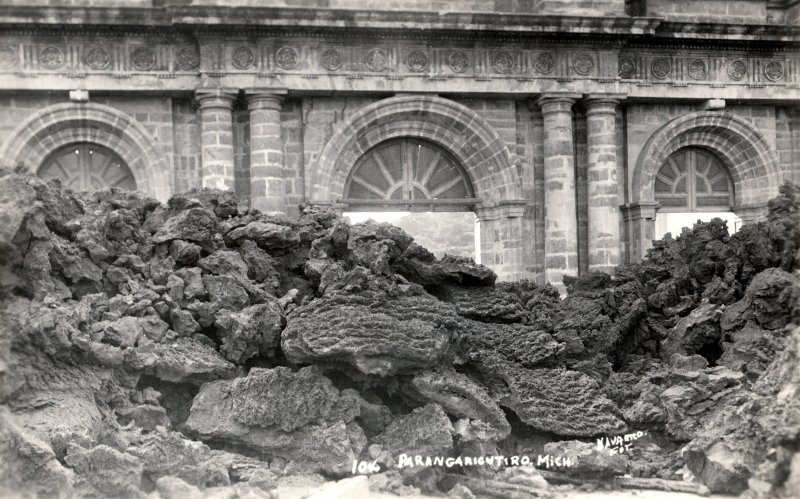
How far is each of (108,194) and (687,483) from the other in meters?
5.92

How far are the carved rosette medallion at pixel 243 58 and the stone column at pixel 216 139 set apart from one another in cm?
44

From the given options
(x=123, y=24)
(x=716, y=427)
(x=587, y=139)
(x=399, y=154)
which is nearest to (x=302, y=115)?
(x=399, y=154)

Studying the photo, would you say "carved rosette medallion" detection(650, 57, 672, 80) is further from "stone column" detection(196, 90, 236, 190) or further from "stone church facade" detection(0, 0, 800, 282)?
"stone column" detection(196, 90, 236, 190)

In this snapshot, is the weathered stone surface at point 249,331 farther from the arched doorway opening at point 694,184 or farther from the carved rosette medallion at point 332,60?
the arched doorway opening at point 694,184

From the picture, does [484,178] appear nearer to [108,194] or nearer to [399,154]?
[399,154]

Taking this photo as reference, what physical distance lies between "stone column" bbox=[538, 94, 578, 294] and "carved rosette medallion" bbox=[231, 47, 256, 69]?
448 centimetres

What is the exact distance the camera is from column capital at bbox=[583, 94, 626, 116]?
41.9 ft

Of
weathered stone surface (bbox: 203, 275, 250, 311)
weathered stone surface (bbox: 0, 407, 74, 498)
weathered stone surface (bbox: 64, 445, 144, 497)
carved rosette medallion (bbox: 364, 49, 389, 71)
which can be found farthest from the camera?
carved rosette medallion (bbox: 364, 49, 389, 71)

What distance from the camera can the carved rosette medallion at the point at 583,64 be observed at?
12.7 m

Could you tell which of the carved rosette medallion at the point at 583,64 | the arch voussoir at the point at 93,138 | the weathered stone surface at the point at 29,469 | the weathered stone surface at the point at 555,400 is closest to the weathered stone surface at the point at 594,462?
the weathered stone surface at the point at 555,400

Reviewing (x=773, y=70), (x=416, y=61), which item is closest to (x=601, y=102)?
(x=416, y=61)

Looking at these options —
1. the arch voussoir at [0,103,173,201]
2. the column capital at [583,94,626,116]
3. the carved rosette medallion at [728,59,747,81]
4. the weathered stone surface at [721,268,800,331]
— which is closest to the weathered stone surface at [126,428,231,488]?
the weathered stone surface at [721,268,800,331]

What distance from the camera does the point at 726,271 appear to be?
8875 mm

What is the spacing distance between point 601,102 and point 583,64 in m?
0.66
